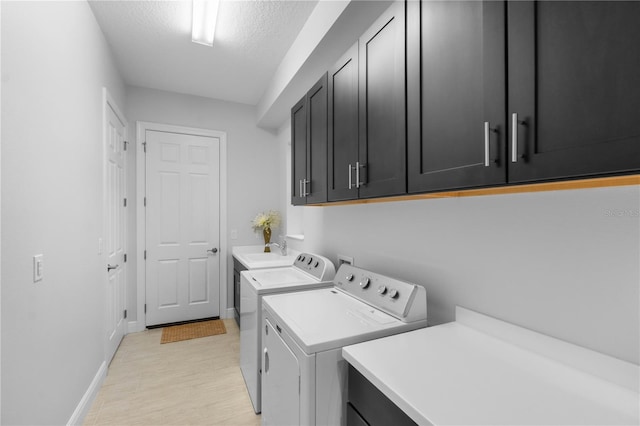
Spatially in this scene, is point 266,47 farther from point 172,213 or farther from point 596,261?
point 596,261

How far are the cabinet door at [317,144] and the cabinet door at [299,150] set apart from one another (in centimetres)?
8

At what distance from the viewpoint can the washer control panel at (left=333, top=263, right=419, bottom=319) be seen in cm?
132

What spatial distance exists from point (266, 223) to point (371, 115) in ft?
8.25

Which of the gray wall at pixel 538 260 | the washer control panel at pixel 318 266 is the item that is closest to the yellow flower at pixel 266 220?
the washer control panel at pixel 318 266

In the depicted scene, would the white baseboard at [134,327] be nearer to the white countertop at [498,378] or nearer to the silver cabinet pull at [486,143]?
the white countertop at [498,378]

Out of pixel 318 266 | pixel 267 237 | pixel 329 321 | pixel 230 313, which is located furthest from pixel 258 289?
pixel 230 313

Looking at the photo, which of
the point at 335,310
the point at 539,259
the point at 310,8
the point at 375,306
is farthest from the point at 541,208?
the point at 310,8

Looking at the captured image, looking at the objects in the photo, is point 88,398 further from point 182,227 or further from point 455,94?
point 455,94

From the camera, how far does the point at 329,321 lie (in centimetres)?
131

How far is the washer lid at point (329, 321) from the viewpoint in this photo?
3.71ft

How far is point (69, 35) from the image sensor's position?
1716mm

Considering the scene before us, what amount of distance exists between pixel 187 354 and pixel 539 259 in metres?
2.98

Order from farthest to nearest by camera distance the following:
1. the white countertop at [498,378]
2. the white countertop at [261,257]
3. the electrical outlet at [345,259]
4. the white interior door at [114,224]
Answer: the white countertop at [261,257], the white interior door at [114,224], the electrical outlet at [345,259], the white countertop at [498,378]

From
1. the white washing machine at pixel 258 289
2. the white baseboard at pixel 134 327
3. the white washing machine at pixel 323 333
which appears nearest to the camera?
the white washing machine at pixel 323 333
